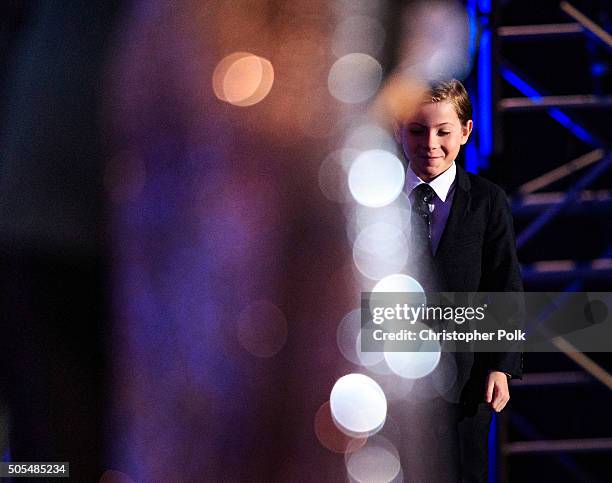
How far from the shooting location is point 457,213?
2.24 feet

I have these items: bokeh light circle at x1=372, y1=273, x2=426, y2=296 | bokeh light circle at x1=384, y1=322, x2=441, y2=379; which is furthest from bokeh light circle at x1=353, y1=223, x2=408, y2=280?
bokeh light circle at x1=384, y1=322, x2=441, y2=379

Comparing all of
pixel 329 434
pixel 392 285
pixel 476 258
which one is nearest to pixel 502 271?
pixel 476 258

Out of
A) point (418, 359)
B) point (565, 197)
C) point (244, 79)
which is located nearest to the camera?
point (244, 79)

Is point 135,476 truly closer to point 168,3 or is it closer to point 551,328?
point 168,3

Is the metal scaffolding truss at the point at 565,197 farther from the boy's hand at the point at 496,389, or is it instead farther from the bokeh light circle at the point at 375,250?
the bokeh light circle at the point at 375,250

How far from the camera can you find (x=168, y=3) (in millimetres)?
388

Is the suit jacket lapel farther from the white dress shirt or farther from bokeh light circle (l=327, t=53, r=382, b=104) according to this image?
bokeh light circle (l=327, t=53, r=382, b=104)

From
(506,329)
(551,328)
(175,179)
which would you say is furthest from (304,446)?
(551,328)

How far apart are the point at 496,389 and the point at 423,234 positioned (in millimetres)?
192

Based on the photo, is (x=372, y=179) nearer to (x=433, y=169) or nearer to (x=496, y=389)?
(x=433, y=169)

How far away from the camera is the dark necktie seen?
65cm

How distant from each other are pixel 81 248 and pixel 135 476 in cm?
16

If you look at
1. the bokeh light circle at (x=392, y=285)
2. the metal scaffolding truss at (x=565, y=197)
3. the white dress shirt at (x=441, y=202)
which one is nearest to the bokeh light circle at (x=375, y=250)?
the bokeh light circle at (x=392, y=285)

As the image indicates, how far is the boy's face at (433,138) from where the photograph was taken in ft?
2.03
